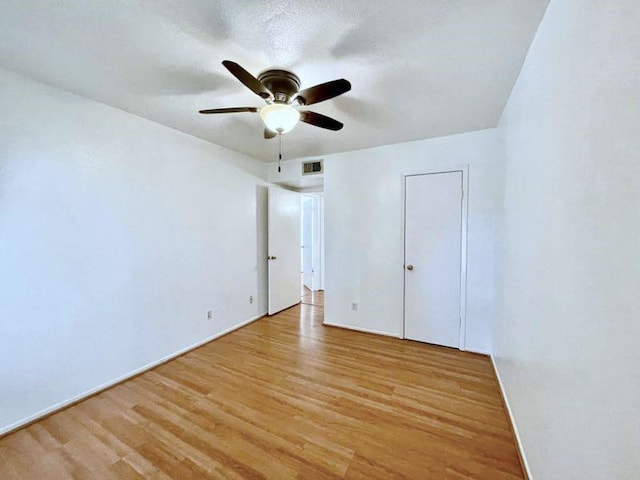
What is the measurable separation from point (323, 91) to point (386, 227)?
6.72ft

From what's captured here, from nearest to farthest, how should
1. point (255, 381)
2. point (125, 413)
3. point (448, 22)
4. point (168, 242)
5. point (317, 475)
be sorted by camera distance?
point (448, 22)
point (317, 475)
point (125, 413)
point (255, 381)
point (168, 242)

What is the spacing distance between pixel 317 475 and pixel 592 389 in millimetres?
1364

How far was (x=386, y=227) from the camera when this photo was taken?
129 inches

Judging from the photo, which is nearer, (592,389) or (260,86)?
(592,389)

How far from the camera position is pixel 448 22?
1.31 meters

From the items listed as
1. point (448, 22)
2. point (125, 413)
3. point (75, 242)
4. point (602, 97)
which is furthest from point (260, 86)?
point (125, 413)

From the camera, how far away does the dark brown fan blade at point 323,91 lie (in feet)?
4.73

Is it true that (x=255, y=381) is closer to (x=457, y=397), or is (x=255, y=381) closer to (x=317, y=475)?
(x=317, y=475)

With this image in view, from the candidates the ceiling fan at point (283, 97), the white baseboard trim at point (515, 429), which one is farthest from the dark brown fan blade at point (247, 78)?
the white baseboard trim at point (515, 429)

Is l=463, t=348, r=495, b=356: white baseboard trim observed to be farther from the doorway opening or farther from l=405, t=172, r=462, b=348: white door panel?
the doorway opening

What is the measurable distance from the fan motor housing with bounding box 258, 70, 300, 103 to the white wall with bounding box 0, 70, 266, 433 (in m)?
1.54

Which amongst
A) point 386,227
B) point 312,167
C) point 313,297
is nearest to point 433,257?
point 386,227

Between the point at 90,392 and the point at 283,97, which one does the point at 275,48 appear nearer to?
the point at 283,97

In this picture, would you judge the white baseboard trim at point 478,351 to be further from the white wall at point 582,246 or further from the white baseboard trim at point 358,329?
the white wall at point 582,246
